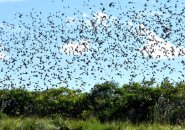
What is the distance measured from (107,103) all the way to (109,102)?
6.6 inches

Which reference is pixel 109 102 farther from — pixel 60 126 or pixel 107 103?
pixel 60 126

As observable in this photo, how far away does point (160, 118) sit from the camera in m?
21.3

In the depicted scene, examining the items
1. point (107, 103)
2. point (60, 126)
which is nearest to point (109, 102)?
point (107, 103)

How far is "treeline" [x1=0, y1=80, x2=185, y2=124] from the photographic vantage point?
75.5ft

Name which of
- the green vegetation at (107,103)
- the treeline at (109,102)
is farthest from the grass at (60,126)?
the treeline at (109,102)

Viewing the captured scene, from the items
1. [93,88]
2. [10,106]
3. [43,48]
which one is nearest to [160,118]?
A: [93,88]

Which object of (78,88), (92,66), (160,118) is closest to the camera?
(160,118)

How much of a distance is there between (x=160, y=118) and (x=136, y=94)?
11.3 feet

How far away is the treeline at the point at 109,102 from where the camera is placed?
23.0 metres

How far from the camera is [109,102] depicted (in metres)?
25.0

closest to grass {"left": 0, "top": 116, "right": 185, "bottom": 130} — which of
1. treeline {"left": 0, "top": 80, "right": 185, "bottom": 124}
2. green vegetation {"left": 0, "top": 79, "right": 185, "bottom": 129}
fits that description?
green vegetation {"left": 0, "top": 79, "right": 185, "bottom": 129}

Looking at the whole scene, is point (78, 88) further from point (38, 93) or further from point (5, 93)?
point (5, 93)

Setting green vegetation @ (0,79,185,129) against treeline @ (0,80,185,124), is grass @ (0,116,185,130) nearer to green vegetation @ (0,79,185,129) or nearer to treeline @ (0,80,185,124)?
green vegetation @ (0,79,185,129)

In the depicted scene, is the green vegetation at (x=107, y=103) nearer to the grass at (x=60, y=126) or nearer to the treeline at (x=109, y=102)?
the treeline at (x=109, y=102)
